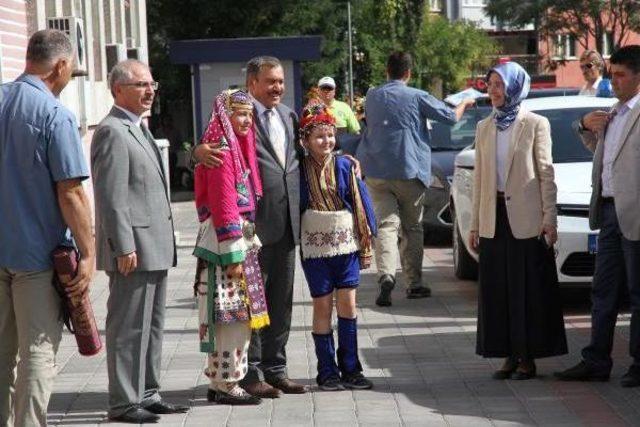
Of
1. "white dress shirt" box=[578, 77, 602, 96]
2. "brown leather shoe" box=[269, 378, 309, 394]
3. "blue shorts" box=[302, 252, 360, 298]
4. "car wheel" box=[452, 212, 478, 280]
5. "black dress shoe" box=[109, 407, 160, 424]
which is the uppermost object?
"white dress shirt" box=[578, 77, 602, 96]

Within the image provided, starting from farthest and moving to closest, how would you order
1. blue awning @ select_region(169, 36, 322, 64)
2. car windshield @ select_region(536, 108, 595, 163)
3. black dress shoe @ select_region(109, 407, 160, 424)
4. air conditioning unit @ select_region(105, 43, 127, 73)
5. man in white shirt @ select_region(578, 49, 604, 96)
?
blue awning @ select_region(169, 36, 322, 64) < air conditioning unit @ select_region(105, 43, 127, 73) < man in white shirt @ select_region(578, 49, 604, 96) < car windshield @ select_region(536, 108, 595, 163) < black dress shoe @ select_region(109, 407, 160, 424)

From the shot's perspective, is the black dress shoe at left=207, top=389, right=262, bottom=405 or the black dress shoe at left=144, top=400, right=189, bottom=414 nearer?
the black dress shoe at left=144, top=400, right=189, bottom=414

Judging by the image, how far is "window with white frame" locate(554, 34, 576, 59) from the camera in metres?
81.2

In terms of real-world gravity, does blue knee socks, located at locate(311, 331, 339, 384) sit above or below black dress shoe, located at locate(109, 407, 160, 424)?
above

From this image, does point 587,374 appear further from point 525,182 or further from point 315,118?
point 315,118

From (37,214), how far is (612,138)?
3529 mm

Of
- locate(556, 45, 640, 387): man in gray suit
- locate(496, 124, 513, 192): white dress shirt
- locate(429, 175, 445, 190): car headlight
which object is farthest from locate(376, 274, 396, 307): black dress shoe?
locate(429, 175, 445, 190): car headlight

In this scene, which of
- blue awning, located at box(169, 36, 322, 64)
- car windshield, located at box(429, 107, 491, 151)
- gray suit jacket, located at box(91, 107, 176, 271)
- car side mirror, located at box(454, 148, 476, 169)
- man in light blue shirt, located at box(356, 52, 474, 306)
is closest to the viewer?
gray suit jacket, located at box(91, 107, 176, 271)

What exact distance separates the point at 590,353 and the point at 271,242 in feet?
6.30

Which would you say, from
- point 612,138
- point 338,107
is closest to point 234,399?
point 612,138

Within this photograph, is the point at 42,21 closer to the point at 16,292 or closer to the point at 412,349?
the point at 412,349

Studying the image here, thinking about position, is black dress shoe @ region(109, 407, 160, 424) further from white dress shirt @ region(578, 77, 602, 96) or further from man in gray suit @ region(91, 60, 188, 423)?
white dress shirt @ region(578, 77, 602, 96)

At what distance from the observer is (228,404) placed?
866 centimetres

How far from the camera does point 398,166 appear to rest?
13008mm
